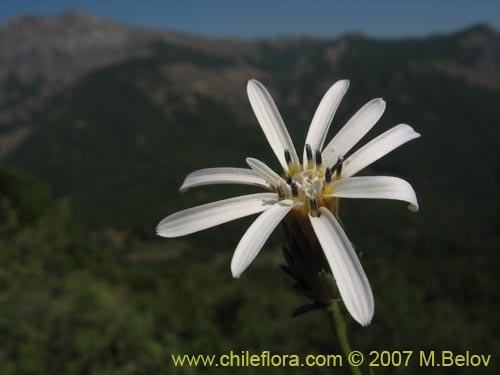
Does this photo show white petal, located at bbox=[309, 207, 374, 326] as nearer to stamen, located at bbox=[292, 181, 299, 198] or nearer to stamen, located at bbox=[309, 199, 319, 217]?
stamen, located at bbox=[309, 199, 319, 217]

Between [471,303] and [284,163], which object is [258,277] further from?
[284,163]

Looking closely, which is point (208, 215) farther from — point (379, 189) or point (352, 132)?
point (352, 132)

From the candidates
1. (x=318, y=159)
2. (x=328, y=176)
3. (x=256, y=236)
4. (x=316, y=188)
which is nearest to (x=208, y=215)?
(x=256, y=236)

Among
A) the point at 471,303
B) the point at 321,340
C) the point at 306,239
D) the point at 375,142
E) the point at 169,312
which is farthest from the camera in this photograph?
the point at 471,303

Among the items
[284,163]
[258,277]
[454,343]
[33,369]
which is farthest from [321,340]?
[258,277]

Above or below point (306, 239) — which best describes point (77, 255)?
above

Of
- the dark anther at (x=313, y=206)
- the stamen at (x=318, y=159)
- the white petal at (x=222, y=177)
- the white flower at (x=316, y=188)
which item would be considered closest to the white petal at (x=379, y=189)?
the white flower at (x=316, y=188)

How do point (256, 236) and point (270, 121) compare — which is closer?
point (256, 236)
